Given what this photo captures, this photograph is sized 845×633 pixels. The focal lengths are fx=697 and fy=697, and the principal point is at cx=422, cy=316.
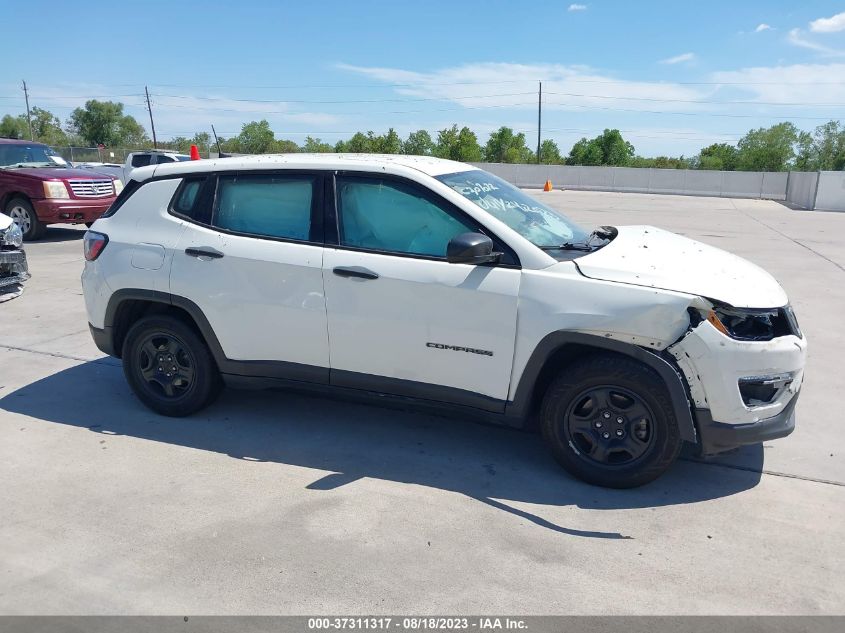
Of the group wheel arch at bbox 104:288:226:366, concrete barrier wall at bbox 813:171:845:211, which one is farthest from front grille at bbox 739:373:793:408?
concrete barrier wall at bbox 813:171:845:211

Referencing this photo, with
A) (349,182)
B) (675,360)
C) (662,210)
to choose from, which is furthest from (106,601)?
(662,210)

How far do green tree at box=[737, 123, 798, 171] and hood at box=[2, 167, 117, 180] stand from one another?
74543 mm

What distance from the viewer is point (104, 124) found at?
275 ft

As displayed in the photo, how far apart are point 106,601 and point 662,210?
25667 mm

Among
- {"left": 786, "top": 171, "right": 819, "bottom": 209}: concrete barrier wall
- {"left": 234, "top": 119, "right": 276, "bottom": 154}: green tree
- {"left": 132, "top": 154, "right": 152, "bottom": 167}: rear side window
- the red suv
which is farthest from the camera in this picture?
{"left": 234, "top": 119, "right": 276, "bottom": 154}: green tree

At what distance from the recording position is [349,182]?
14.6 ft

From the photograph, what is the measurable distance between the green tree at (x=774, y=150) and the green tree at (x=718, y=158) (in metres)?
1.87

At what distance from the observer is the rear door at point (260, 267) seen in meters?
4.43

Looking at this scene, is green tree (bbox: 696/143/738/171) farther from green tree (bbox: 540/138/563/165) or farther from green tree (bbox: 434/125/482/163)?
green tree (bbox: 434/125/482/163)

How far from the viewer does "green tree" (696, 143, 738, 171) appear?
78.2 meters

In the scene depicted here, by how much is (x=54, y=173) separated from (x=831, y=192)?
27.8m

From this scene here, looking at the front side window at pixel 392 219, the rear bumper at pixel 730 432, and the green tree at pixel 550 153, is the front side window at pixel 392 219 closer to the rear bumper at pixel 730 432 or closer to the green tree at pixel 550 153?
the rear bumper at pixel 730 432

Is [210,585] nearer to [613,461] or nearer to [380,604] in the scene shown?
[380,604]

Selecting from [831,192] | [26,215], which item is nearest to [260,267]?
[26,215]
